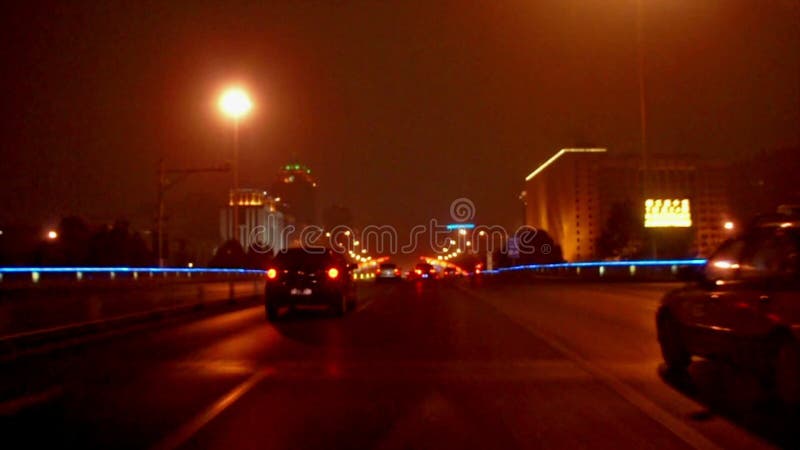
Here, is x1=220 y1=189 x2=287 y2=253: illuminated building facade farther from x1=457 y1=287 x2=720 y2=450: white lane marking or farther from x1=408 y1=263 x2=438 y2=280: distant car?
x1=457 y1=287 x2=720 y2=450: white lane marking

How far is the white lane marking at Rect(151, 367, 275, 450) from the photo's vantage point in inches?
312

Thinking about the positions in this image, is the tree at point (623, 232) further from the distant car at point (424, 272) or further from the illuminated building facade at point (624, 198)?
the distant car at point (424, 272)

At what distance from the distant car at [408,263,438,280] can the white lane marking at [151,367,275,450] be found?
59.8 m

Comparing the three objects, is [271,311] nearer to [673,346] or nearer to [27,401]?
[27,401]

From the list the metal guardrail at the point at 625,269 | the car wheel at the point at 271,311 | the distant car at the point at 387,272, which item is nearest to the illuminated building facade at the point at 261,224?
the distant car at the point at 387,272

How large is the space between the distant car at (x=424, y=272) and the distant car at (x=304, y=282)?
4751 cm

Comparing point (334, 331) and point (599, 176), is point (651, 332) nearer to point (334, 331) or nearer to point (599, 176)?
point (334, 331)

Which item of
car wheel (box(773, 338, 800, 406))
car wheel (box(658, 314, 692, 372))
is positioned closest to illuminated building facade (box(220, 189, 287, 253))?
car wheel (box(658, 314, 692, 372))

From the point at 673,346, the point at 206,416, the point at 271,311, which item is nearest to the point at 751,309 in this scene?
the point at 673,346

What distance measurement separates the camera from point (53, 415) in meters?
9.33

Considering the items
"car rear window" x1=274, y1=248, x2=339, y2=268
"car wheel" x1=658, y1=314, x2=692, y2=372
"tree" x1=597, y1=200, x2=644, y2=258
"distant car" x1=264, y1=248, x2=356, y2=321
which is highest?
"tree" x1=597, y1=200, x2=644, y2=258

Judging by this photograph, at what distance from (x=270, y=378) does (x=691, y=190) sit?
98.8 metres

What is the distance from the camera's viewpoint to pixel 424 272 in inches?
2867

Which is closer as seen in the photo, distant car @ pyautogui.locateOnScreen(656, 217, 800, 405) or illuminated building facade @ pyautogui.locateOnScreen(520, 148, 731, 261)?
distant car @ pyautogui.locateOnScreen(656, 217, 800, 405)
